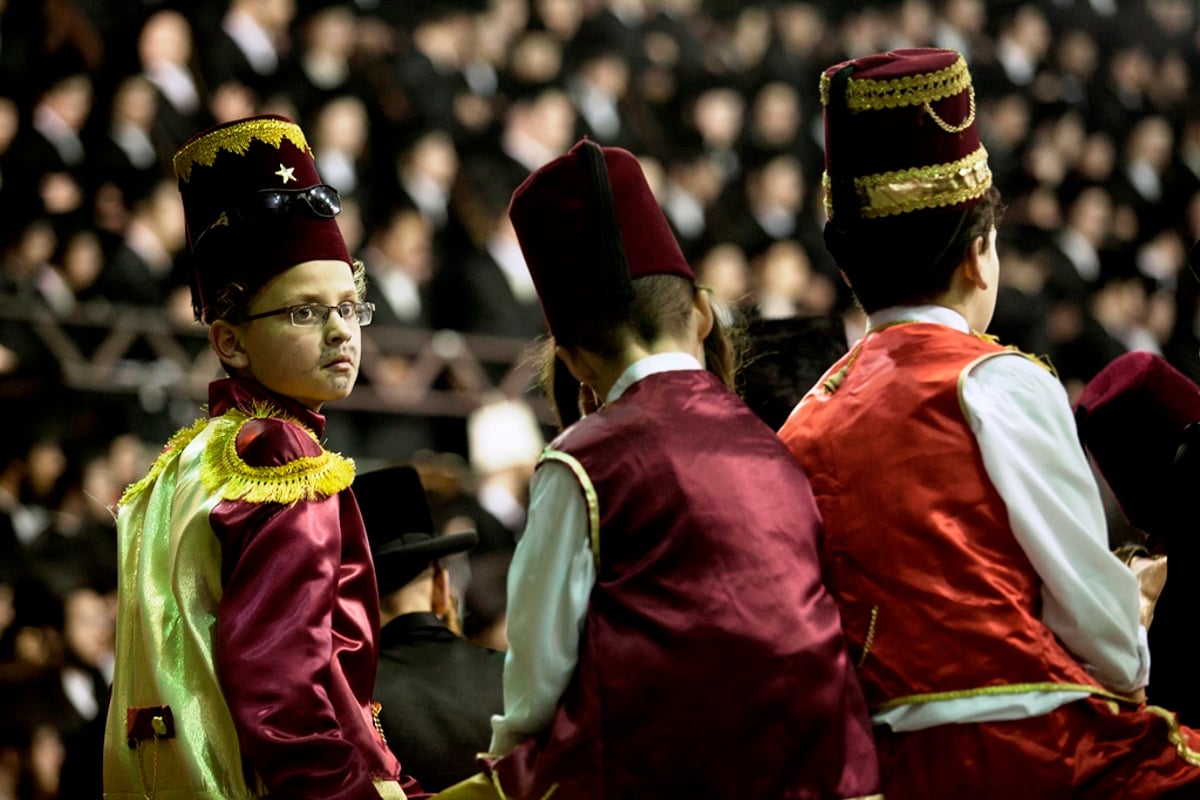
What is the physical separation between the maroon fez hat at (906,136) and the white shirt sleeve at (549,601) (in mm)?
534

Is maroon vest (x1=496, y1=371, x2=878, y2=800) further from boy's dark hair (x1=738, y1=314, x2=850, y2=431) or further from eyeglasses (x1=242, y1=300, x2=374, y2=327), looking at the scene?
boy's dark hair (x1=738, y1=314, x2=850, y2=431)

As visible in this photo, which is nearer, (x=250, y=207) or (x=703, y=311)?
(x=703, y=311)

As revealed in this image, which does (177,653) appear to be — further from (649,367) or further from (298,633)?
(649,367)

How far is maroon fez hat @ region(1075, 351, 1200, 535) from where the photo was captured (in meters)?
2.35

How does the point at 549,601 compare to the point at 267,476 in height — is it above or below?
below

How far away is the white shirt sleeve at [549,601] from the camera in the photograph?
1.81 m

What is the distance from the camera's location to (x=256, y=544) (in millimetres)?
2051

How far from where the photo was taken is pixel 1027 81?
9.01m

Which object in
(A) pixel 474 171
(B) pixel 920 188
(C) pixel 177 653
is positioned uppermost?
(B) pixel 920 188

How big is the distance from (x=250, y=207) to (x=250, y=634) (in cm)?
60

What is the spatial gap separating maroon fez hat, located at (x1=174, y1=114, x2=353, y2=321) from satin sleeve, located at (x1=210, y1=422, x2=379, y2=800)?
0.28 metres

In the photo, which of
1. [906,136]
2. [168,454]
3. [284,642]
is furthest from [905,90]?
[168,454]

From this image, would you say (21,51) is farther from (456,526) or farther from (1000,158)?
(1000,158)

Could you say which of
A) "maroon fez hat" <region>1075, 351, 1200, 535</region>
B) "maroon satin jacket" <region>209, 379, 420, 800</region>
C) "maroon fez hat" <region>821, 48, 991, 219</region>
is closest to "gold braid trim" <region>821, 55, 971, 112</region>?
"maroon fez hat" <region>821, 48, 991, 219</region>
